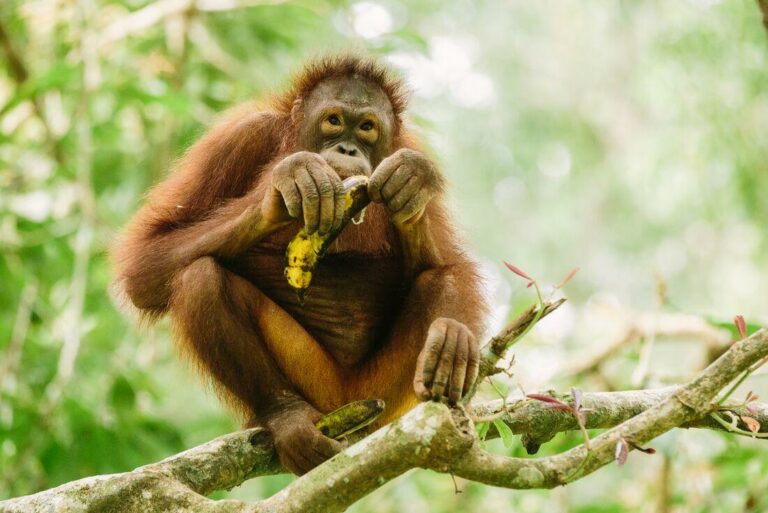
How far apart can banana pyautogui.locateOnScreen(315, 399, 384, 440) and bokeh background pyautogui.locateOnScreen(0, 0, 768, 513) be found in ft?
2.84

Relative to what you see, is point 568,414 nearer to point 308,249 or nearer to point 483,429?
point 483,429

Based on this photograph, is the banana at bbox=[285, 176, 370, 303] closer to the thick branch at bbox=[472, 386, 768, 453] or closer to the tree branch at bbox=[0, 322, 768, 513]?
the thick branch at bbox=[472, 386, 768, 453]

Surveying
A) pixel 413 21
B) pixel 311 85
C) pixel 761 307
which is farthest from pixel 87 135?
pixel 761 307

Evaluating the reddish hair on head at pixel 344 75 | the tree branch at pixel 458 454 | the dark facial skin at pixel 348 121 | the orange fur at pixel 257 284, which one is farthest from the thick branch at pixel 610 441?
the reddish hair on head at pixel 344 75

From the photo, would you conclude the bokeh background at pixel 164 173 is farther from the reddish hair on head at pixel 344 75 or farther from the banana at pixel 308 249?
the banana at pixel 308 249

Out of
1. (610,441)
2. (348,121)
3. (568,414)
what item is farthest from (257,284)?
(610,441)

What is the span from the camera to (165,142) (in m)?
7.39

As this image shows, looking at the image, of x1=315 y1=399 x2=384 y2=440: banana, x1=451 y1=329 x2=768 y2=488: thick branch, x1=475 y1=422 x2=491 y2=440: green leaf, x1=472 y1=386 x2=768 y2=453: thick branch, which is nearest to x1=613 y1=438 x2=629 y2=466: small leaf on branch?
x1=451 y1=329 x2=768 y2=488: thick branch

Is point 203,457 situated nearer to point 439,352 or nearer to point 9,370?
point 439,352

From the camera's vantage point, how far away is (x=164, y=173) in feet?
23.1

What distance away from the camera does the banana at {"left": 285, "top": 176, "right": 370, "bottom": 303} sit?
342 centimetres

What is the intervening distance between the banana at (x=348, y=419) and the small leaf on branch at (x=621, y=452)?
3.66 ft

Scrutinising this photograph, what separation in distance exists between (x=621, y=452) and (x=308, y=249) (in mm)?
1679

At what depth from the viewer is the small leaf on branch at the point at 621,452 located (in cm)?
234
